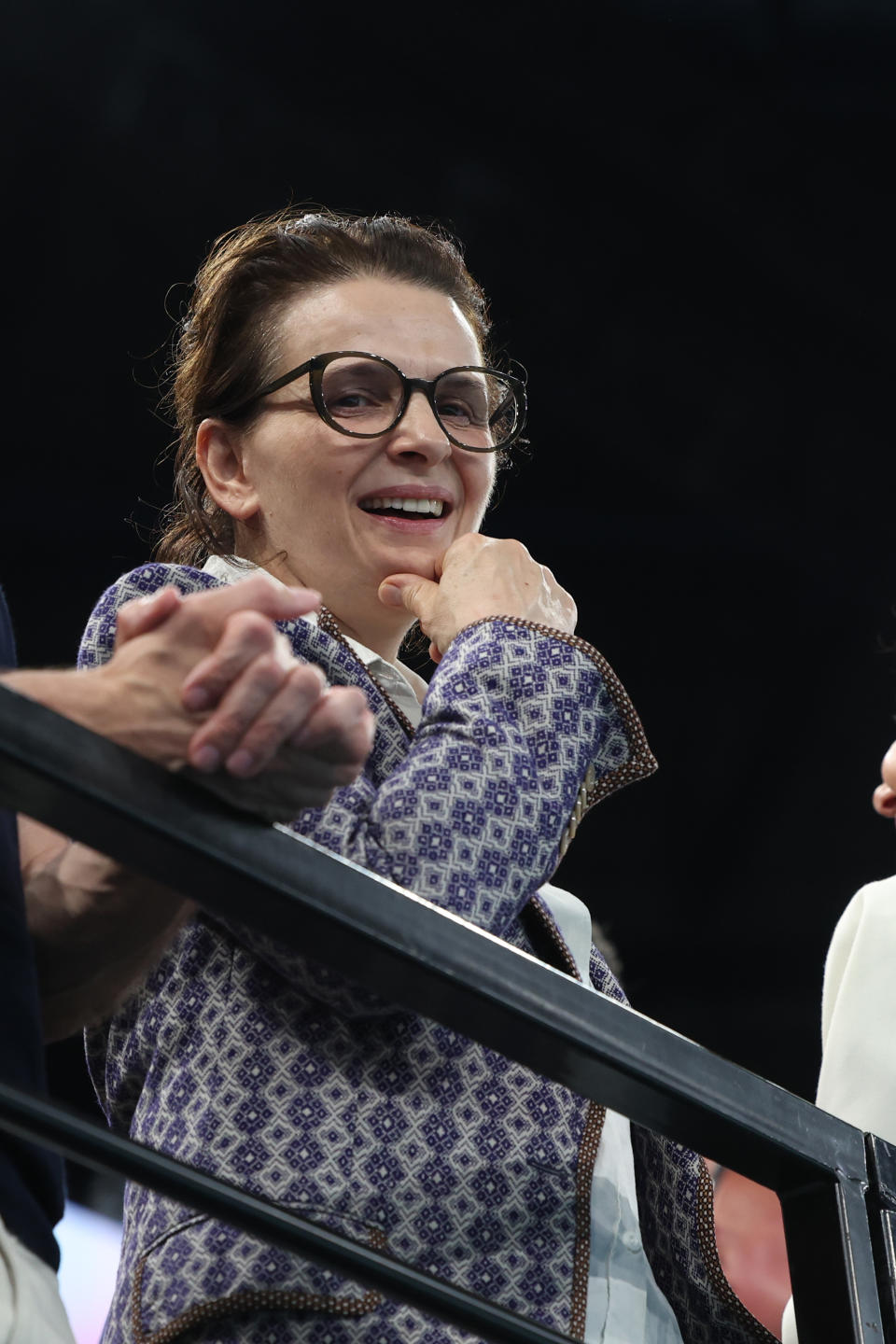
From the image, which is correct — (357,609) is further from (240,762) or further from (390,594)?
(240,762)

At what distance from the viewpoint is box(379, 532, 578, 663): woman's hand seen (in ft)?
4.08

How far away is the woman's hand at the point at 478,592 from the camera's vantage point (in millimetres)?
1244

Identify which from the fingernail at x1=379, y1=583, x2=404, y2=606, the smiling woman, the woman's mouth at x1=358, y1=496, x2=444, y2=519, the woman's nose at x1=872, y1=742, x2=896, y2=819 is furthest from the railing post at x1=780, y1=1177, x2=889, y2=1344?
the woman's mouth at x1=358, y1=496, x2=444, y2=519

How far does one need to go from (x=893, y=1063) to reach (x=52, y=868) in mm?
737

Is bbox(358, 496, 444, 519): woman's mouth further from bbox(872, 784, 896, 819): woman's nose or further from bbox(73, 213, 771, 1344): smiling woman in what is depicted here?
bbox(872, 784, 896, 819): woman's nose

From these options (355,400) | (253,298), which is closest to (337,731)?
(355,400)

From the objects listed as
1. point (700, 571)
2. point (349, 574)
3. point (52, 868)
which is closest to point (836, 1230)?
point (52, 868)

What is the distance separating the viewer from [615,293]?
3.88 m

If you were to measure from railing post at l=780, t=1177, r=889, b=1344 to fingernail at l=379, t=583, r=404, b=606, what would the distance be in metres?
0.67

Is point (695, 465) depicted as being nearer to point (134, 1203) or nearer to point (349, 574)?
point (349, 574)

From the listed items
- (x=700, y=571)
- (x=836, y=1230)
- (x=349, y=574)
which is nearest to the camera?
(x=836, y=1230)

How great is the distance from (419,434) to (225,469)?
0.22 meters

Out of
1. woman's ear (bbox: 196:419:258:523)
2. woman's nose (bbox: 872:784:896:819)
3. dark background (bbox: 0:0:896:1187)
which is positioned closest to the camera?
woman's nose (bbox: 872:784:896:819)

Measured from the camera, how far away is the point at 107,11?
132 inches
